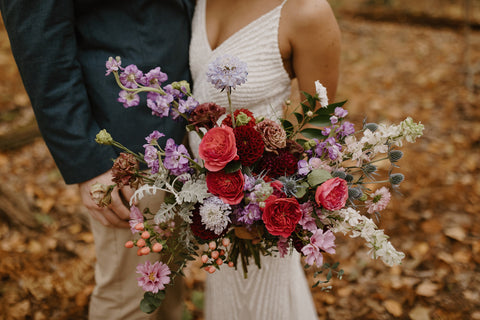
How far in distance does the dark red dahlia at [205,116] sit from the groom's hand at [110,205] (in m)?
0.50

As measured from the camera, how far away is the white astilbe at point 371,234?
933 mm

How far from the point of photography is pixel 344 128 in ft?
3.46

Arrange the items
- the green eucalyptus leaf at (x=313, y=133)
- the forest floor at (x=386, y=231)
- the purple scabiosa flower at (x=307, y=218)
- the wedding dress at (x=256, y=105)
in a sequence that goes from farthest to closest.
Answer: the forest floor at (x=386, y=231) → the wedding dress at (x=256, y=105) → the green eucalyptus leaf at (x=313, y=133) → the purple scabiosa flower at (x=307, y=218)

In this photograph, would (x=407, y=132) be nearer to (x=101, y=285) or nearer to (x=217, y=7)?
(x=217, y=7)

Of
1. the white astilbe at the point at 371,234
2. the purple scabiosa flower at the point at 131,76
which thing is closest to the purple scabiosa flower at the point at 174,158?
the purple scabiosa flower at the point at 131,76

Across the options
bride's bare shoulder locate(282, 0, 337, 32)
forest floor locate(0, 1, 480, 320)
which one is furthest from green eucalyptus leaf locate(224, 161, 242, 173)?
forest floor locate(0, 1, 480, 320)

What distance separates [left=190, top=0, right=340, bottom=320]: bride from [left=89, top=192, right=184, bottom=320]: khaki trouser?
438 mm

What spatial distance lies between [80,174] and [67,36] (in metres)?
0.50

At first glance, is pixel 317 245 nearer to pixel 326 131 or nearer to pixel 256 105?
pixel 326 131

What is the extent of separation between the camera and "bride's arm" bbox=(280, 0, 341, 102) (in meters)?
1.31

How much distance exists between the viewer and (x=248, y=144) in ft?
3.14

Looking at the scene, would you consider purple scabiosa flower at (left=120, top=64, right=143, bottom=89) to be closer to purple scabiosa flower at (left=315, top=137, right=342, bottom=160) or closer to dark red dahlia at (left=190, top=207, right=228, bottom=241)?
dark red dahlia at (left=190, top=207, right=228, bottom=241)

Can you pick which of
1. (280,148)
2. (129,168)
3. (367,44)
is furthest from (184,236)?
A: (367,44)

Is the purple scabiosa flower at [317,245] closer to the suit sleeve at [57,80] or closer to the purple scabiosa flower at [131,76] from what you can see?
the purple scabiosa flower at [131,76]
